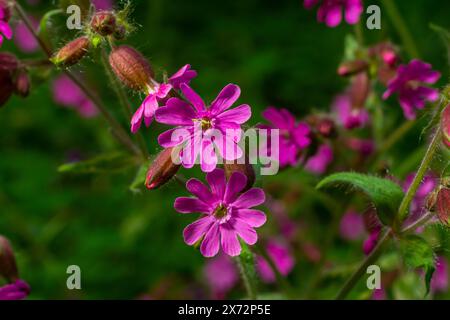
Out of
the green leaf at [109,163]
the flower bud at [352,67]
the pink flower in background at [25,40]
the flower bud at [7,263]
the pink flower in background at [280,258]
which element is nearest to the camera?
the flower bud at [7,263]

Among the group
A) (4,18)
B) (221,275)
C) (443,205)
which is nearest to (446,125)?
(443,205)

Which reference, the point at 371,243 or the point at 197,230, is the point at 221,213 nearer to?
the point at 197,230

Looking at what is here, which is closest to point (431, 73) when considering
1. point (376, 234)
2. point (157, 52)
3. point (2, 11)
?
point (376, 234)

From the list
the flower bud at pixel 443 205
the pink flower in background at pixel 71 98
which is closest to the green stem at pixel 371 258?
the flower bud at pixel 443 205

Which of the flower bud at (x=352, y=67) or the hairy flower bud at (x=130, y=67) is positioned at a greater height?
the flower bud at (x=352, y=67)

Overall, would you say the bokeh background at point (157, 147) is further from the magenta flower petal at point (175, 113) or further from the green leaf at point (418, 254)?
the magenta flower petal at point (175, 113)

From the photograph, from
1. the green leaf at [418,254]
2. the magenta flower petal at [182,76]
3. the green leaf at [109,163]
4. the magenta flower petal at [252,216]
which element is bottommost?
the green leaf at [418,254]

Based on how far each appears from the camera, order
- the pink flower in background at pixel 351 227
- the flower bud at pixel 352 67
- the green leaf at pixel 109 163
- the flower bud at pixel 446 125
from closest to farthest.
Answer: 1. the flower bud at pixel 446 125
2. the green leaf at pixel 109 163
3. the flower bud at pixel 352 67
4. the pink flower in background at pixel 351 227

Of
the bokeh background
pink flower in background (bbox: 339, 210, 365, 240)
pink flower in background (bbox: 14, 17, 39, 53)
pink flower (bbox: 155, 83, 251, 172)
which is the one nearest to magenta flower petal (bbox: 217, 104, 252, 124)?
pink flower (bbox: 155, 83, 251, 172)
